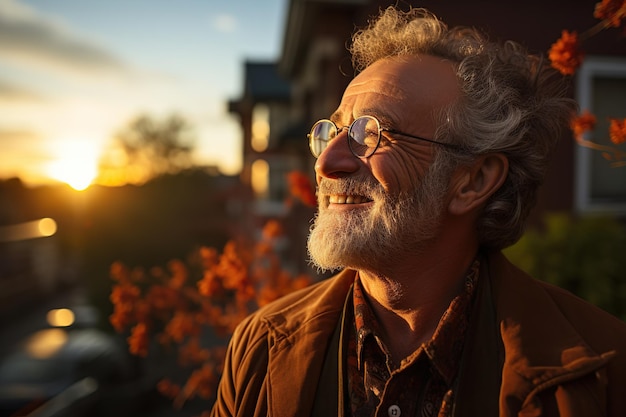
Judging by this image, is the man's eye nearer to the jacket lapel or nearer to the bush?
the jacket lapel

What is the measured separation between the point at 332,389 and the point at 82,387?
309 inches

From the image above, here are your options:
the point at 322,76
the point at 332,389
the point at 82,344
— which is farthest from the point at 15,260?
the point at 332,389

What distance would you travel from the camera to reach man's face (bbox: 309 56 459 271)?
5.94 ft

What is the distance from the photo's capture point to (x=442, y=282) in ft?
6.16

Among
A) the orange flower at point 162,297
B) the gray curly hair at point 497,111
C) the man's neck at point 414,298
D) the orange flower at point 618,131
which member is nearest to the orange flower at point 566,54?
the gray curly hair at point 497,111

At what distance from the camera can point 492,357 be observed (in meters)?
1.69

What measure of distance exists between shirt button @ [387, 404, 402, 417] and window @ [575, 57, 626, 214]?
539 centimetres

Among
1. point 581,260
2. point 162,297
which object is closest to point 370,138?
point 162,297

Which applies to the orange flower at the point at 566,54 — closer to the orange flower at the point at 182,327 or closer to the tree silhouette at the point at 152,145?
the orange flower at the point at 182,327

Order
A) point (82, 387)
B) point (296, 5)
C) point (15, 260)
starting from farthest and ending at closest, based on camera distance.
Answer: point (15, 260), point (82, 387), point (296, 5)

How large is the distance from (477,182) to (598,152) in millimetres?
5313

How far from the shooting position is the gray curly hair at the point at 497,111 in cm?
191

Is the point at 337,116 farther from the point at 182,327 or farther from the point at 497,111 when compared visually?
the point at 182,327

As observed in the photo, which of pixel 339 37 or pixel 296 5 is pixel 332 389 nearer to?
pixel 339 37
